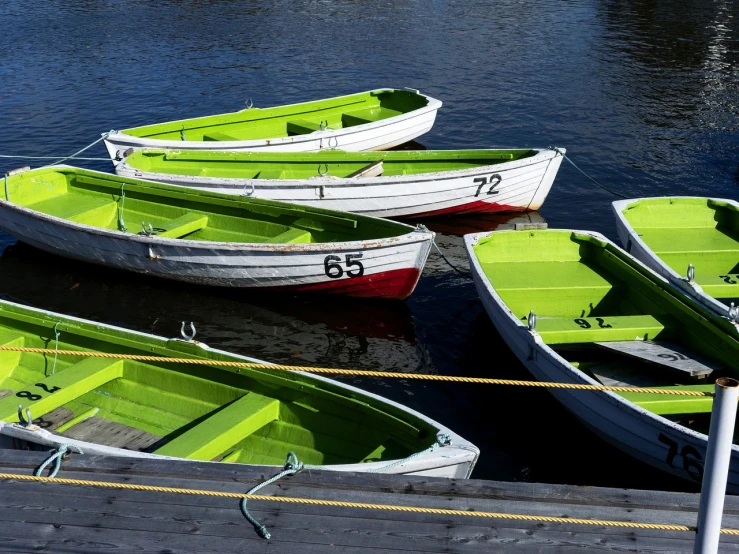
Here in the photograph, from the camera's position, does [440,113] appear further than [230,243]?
Yes

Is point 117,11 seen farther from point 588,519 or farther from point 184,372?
point 588,519

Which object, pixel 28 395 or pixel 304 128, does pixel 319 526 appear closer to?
pixel 28 395

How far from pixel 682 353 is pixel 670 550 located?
5.42 metres

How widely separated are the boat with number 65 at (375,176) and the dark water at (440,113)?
3.04ft

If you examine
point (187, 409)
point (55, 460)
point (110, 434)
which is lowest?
point (110, 434)

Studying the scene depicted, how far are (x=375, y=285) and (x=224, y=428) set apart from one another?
538 cm

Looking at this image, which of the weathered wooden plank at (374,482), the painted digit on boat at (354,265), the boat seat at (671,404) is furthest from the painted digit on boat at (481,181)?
the weathered wooden plank at (374,482)

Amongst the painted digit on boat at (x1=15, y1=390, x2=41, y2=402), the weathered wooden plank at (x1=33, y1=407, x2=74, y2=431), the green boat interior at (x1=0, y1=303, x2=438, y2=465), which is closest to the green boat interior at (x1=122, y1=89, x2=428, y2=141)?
the green boat interior at (x1=0, y1=303, x2=438, y2=465)

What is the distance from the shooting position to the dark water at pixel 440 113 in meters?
12.5

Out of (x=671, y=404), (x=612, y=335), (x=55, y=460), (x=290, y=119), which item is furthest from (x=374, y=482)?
(x=290, y=119)

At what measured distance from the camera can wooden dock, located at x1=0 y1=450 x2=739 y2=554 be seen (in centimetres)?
560

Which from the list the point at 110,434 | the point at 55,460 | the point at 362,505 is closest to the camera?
the point at 362,505

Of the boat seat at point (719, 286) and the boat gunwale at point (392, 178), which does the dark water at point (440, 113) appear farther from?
the boat seat at point (719, 286)

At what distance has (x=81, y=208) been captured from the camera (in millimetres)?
15992
